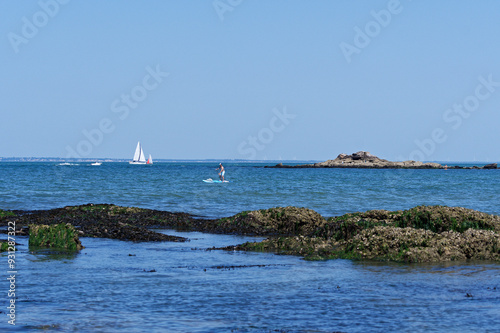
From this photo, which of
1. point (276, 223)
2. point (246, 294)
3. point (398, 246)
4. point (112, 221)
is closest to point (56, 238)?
point (112, 221)

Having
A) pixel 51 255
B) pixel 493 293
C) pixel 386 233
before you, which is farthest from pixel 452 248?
pixel 51 255

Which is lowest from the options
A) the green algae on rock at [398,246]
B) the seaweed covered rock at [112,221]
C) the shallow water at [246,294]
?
the seaweed covered rock at [112,221]

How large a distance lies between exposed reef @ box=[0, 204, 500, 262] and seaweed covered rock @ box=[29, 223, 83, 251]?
3917 millimetres

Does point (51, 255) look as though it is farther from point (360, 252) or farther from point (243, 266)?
point (360, 252)

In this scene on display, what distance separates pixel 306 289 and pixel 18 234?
1514 cm

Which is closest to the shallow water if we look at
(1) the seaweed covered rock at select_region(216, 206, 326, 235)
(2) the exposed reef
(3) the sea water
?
(3) the sea water

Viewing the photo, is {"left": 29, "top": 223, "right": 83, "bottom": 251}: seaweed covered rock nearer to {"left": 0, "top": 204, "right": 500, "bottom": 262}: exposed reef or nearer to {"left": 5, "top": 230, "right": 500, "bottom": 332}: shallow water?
{"left": 5, "top": 230, "right": 500, "bottom": 332}: shallow water

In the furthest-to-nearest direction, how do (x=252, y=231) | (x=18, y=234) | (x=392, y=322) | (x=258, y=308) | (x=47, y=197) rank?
1. (x=47, y=197)
2. (x=252, y=231)
3. (x=18, y=234)
4. (x=258, y=308)
5. (x=392, y=322)

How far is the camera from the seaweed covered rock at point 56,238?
2025cm

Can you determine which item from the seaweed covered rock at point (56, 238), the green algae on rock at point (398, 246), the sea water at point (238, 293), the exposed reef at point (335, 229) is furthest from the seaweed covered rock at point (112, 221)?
the green algae on rock at point (398, 246)

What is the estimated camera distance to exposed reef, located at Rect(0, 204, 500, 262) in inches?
738

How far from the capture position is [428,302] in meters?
12.6

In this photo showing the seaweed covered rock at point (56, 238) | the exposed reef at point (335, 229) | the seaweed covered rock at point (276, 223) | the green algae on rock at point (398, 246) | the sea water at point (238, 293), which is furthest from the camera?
the seaweed covered rock at point (276, 223)

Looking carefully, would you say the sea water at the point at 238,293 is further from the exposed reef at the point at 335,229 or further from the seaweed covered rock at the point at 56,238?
the exposed reef at the point at 335,229
